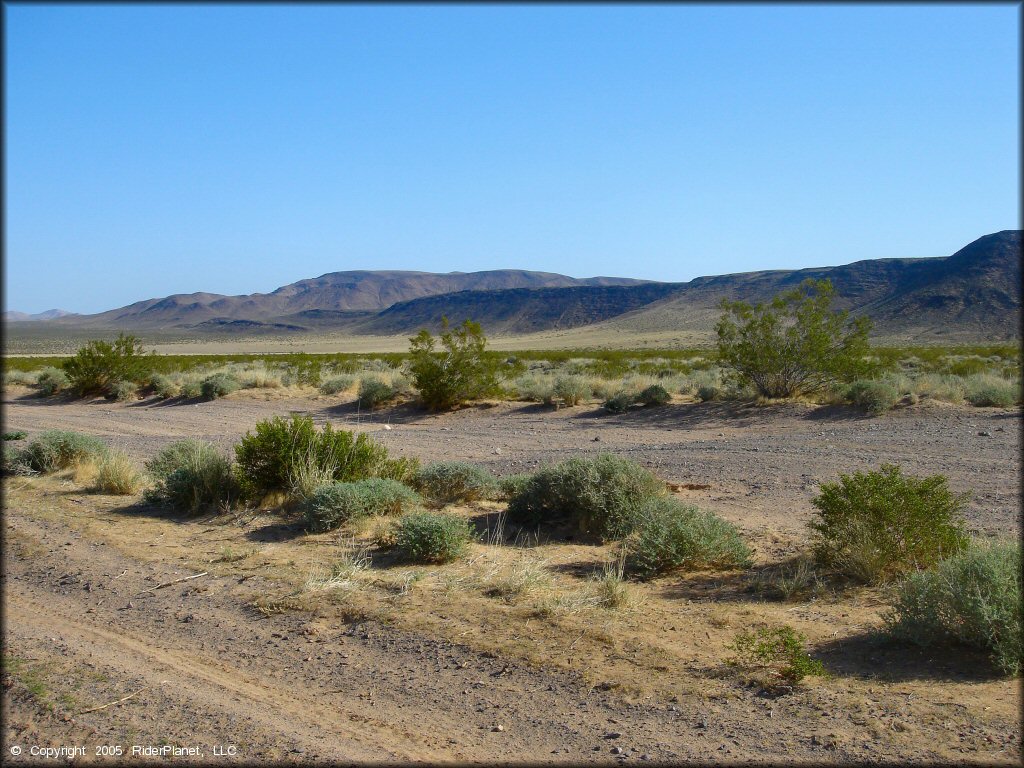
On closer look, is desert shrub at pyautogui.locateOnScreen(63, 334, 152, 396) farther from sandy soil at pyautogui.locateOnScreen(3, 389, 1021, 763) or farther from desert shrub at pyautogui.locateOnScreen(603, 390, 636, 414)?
sandy soil at pyautogui.locateOnScreen(3, 389, 1021, 763)

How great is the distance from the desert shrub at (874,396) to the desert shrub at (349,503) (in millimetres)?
12995

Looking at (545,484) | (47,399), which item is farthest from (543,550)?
(47,399)

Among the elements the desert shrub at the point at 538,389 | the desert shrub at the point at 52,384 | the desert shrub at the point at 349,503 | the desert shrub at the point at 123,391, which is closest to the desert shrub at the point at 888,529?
the desert shrub at the point at 349,503

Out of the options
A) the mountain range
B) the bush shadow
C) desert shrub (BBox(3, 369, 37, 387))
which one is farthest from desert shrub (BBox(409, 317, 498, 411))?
the mountain range

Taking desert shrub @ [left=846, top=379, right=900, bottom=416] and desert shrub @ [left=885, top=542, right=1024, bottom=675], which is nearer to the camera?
Result: desert shrub @ [left=885, top=542, right=1024, bottom=675]

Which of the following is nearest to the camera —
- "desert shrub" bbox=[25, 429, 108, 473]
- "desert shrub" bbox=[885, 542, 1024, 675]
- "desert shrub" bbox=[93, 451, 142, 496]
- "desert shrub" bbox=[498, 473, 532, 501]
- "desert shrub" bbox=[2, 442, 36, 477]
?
"desert shrub" bbox=[885, 542, 1024, 675]

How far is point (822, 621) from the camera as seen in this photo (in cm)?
625

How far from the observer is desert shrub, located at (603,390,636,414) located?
21.5 meters

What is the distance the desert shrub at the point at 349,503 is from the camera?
30.2 feet

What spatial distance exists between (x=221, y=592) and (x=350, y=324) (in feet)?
583

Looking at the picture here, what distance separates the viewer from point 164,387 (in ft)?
92.6

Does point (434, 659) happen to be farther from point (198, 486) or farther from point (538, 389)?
point (538, 389)

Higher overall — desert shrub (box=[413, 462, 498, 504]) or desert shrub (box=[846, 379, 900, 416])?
desert shrub (box=[846, 379, 900, 416])

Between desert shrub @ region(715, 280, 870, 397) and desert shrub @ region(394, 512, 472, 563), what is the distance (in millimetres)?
15053
